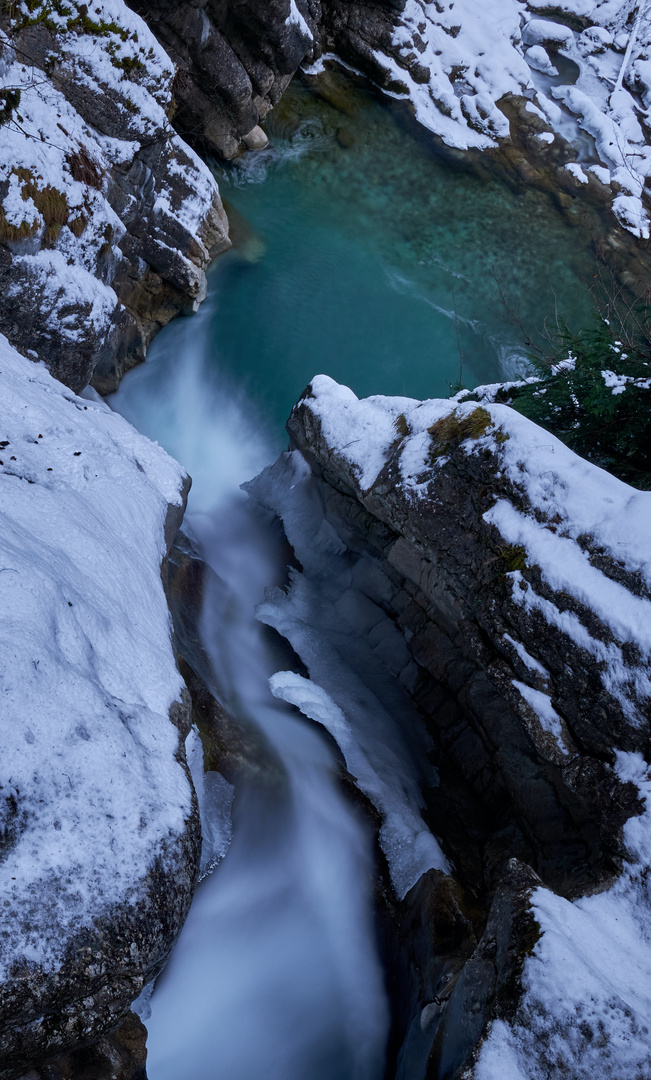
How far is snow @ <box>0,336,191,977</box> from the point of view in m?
3.42

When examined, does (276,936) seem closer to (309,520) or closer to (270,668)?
(270,668)

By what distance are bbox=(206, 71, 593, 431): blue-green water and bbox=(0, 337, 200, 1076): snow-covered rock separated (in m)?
9.38

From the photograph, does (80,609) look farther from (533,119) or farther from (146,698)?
(533,119)

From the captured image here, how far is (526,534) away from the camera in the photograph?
6227mm

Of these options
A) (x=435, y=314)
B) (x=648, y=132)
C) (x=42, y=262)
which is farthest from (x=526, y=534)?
(x=648, y=132)

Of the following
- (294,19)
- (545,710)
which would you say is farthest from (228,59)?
(545,710)

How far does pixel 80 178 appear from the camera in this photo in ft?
28.7

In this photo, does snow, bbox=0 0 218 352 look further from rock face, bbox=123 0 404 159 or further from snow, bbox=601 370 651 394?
snow, bbox=601 370 651 394

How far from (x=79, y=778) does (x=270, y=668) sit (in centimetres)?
403

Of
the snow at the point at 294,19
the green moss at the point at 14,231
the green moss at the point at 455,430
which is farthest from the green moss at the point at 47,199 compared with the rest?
the snow at the point at 294,19

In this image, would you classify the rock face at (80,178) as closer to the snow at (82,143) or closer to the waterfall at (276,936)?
the snow at (82,143)

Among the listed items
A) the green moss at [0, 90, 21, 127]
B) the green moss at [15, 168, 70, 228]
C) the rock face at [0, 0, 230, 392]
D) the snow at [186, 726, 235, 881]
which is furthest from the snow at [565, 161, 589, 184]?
the snow at [186, 726, 235, 881]

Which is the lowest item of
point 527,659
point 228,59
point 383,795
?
point 383,795

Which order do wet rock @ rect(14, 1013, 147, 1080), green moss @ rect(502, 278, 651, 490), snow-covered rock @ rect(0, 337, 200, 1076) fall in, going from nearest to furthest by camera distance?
snow-covered rock @ rect(0, 337, 200, 1076) → wet rock @ rect(14, 1013, 147, 1080) → green moss @ rect(502, 278, 651, 490)
